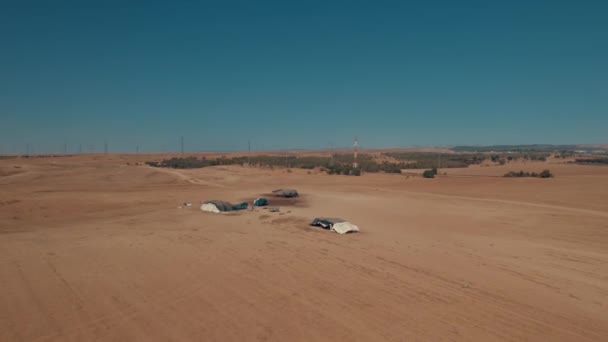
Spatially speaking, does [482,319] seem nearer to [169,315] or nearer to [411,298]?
[411,298]

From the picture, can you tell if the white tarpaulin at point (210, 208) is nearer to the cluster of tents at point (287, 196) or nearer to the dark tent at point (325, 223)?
the cluster of tents at point (287, 196)

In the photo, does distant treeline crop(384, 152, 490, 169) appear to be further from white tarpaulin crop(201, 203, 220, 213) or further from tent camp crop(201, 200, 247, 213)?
white tarpaulin crop(201, 203, 220, 213)

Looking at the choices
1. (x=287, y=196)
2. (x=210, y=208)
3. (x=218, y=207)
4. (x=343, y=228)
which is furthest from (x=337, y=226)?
(x=287, y=196)

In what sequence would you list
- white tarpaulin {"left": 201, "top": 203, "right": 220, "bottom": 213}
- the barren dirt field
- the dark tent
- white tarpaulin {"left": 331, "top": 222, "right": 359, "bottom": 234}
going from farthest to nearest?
white tarpaulin {"left": 201, "top": 203, "right": 220, "bottom": 213} → the dark tent → white tarpaulin {"left": 331, "top": 222, "right": 359, "bottom": 234} → the barren dirt field

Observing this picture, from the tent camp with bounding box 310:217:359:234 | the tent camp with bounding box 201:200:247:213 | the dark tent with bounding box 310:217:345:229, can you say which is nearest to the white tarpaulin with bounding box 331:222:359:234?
the tent camp with bounding box 310:217:359:234

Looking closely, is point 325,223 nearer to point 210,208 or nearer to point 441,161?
point 210,208

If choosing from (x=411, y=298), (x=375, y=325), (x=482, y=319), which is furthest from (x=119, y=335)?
(x=482, y=319)
